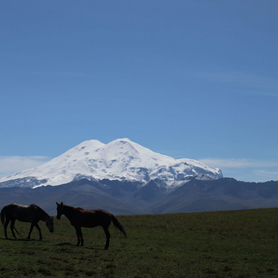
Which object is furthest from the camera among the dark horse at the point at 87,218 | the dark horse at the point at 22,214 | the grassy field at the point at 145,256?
the dark horse at the point at 22,214

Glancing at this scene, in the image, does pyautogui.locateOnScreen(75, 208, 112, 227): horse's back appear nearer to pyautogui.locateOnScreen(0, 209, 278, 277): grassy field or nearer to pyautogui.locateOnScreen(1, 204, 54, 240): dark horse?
pyautogui.locateOnScreen(0, 209, 278, 277): grassy field

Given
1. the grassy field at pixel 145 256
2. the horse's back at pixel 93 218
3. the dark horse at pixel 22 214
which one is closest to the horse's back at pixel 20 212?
the dark horse at pixel 22 214

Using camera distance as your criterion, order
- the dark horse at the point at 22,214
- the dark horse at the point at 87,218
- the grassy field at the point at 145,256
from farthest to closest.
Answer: the dark horse at the point at 22,214 < the dark horse at the point at 87,218 < the grassy field at the point at 145,256

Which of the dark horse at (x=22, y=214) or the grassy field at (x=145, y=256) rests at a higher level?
the dark horse at (x=22, y=214)

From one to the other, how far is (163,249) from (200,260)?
4.34 meters

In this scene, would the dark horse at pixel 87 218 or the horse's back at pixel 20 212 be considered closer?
the dark horse at pixel 87 218

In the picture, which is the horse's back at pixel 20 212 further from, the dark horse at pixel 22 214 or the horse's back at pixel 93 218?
the horse's back at pixel 93 218

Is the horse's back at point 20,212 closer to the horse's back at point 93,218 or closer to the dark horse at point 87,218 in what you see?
the dark horse at point 87,218

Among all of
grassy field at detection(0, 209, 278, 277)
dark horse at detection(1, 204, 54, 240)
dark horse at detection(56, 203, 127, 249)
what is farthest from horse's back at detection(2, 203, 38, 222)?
dark horse at detection(56, 203, 127, 249)

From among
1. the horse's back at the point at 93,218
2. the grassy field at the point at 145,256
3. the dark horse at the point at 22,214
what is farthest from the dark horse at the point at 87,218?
the dark horse at the point at 22,214

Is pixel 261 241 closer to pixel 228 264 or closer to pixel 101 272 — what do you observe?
pixel 228 264

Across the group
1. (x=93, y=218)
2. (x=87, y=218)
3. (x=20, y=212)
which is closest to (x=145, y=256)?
(x=93, y=218)

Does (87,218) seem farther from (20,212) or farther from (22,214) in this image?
(20,212)

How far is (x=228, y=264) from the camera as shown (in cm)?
2523
